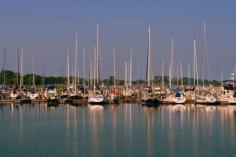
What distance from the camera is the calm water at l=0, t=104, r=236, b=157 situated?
130 ft

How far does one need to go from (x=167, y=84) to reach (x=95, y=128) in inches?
2197

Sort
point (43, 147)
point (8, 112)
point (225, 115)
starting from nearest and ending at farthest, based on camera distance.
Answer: point (43, 147), point (225, 115), point (8, 112)

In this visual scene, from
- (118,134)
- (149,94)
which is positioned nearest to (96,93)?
(149,94)

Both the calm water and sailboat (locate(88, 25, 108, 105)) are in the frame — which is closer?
the calm water

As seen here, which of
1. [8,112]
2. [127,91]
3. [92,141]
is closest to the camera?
[92,141]

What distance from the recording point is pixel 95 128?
54625 mm

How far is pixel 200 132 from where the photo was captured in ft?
167

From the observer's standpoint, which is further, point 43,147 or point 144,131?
point 144,131

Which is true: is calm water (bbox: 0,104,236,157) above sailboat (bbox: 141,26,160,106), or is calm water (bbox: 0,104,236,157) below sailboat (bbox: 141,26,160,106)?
→ below

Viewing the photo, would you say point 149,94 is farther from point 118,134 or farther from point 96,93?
point 118,134

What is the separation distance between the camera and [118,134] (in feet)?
162

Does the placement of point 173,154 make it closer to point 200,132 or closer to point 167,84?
point 200,132

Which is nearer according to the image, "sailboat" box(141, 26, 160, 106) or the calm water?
the calm water

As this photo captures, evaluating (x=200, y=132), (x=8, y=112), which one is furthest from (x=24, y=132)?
(x=8, y=112)
